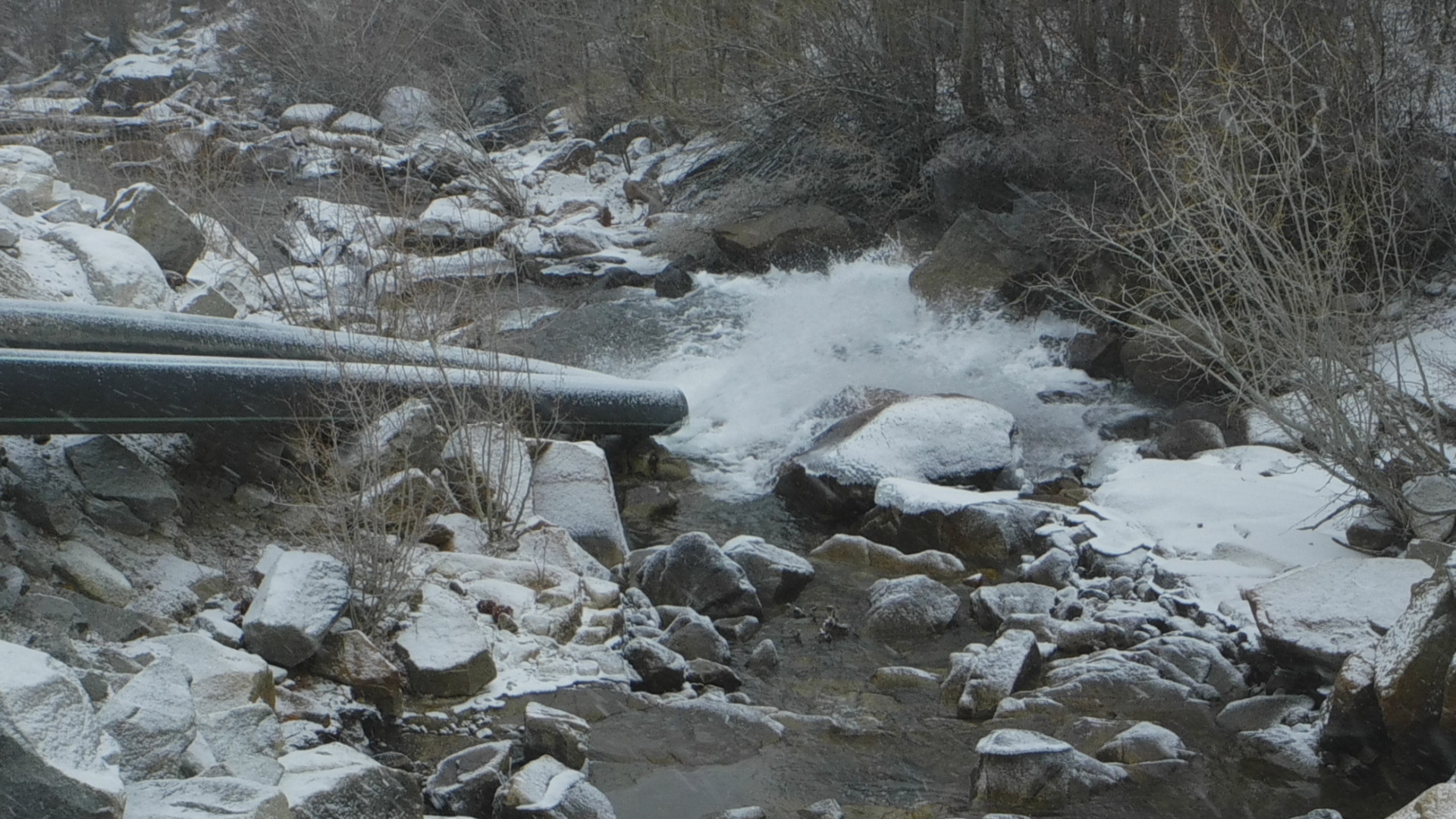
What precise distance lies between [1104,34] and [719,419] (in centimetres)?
620

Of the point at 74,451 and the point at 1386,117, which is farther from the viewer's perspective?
the point at 1386,117

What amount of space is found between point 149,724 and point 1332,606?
16.3 feet

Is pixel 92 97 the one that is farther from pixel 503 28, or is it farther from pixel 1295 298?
pixel 1295 298

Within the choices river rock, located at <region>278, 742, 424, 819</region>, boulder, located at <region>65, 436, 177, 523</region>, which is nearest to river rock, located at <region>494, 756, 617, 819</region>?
river rock, located at <region>278, 742, 424, 819</region>

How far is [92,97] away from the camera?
26734 mm

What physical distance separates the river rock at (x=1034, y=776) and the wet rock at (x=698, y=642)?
171cm

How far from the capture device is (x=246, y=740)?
15.3 feet

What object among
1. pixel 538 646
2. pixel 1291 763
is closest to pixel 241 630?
pixel 538 646

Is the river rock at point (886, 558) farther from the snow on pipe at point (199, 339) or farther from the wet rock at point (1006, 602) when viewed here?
the snow on pipe at point (199, 339)

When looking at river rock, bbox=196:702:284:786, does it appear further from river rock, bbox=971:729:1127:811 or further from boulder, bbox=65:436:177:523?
river rock, bbox=971:729:1127:811

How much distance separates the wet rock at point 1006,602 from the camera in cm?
728

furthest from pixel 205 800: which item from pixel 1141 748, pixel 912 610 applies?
pixel 912 610

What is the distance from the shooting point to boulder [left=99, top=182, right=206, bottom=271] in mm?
10367

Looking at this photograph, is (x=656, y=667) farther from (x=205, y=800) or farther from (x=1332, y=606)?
(x=1332, y=606)
